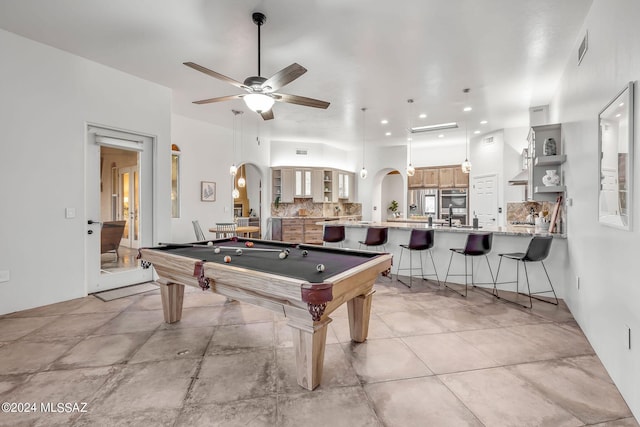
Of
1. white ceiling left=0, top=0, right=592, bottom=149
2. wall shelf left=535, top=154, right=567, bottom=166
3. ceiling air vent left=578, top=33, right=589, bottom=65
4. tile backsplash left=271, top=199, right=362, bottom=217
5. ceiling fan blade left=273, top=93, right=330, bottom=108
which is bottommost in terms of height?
tile backsplash left=271, top=199, right=362, bottom=217

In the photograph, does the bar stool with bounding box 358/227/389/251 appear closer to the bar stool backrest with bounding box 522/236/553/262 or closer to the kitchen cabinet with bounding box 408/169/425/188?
the bar stool backrest with bounding box 522/236/553/262

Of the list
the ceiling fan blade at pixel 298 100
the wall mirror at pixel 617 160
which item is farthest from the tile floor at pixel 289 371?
the ceiling fan blade at pixel 298 100

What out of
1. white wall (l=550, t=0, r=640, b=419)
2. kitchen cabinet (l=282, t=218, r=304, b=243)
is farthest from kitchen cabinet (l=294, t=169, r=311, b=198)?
white wall (l=550, t=0, r=640, b=419)

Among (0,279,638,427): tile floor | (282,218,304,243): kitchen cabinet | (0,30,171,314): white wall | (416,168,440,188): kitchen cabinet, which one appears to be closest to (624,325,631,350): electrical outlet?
(0,279,638,427): tile floor

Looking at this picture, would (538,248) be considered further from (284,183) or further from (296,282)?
(284,183)

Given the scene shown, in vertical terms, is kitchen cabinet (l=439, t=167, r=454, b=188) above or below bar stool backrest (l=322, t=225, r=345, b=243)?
above

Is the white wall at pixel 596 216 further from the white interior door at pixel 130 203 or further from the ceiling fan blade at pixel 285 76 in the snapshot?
the white interior door at pixel 130 203

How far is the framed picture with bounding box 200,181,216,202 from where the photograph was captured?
677 cm

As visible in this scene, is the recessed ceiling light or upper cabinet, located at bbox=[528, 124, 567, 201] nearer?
upper cabinet, located at bbox=[528, 124, 567, 201]

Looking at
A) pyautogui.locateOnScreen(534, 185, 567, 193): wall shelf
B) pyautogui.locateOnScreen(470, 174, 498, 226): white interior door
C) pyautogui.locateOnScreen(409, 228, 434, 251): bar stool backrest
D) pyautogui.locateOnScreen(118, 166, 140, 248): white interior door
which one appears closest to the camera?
pyautogui.locateOnScreen(534, 185, 567, 193): wall shelf

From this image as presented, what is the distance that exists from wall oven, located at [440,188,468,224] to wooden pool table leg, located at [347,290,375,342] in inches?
262

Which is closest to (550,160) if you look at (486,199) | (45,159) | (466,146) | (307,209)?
(486,199)

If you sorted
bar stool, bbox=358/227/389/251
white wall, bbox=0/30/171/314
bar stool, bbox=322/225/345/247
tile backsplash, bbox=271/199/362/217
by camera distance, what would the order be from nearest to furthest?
white wall, bbox=0/30/171/314 → bar stool, bbox=358/227/389/251 → bar stool, bbox=322/225/345/247 → tile backsplash, bbox=271/199/362/217

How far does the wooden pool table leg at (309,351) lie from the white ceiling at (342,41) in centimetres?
286
